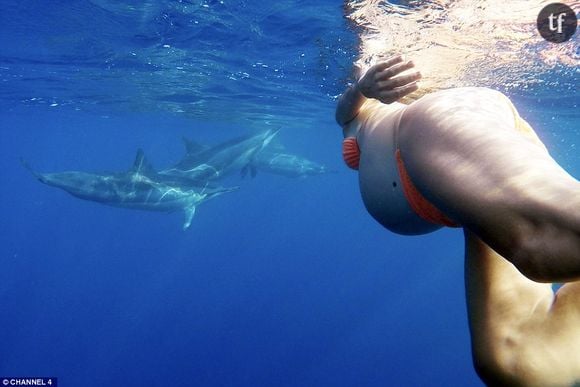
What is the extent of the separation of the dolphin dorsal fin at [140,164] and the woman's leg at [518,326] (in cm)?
1321

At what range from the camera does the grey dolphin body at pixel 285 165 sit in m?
20.6

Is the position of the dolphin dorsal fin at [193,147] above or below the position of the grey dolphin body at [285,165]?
above

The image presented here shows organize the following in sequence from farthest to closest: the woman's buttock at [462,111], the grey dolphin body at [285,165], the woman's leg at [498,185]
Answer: the grey dolphin body at [285,165] < the woman's buttock at [462,111] < the woman's leg at [498,185]

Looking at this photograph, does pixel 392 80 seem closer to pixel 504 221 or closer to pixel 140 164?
pixel 504 221

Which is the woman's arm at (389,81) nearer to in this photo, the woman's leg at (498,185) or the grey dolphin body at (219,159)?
the woman's leg at (498,185)

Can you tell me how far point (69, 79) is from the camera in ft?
64.4

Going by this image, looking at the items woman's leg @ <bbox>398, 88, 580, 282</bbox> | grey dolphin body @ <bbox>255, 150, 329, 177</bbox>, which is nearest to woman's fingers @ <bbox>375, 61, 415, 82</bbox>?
woman's leg @ <bbox>398, 88, 580, 282</bbox>

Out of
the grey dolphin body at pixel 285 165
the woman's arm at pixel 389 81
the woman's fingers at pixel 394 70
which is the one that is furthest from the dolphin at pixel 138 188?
the woman's fingers at pixel 394 70

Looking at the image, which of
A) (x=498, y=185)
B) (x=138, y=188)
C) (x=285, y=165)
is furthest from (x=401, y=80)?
(x=285, y=165)

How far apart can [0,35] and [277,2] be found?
8.45 metres

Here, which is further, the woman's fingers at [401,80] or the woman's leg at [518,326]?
the woman's fingers at [401,80]

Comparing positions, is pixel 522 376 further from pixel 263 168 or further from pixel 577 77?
pixel 263 168

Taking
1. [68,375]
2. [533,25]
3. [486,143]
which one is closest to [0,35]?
[533,25]

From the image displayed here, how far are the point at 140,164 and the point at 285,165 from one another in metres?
7.97
